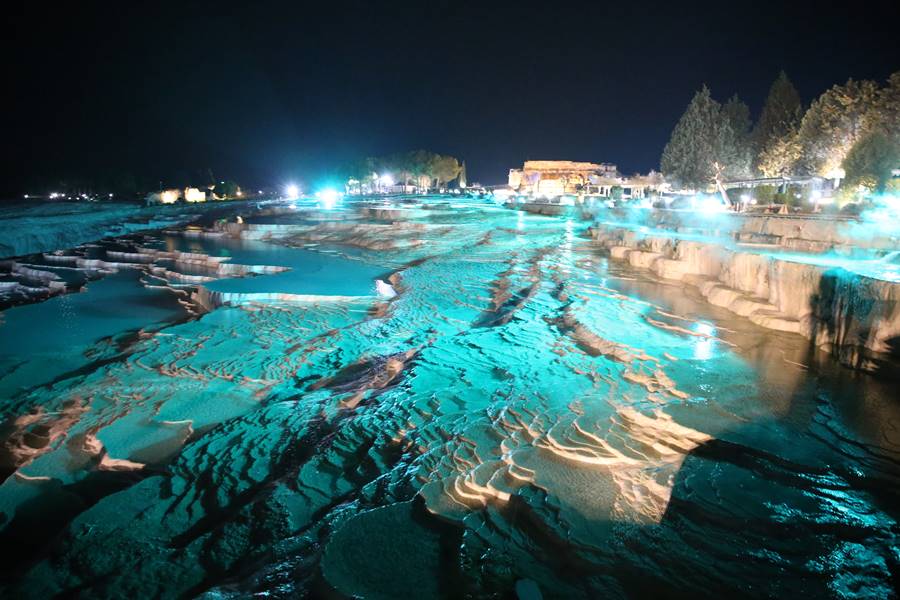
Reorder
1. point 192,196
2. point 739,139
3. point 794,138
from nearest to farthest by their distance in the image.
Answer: point 794,138
point 739,139
point 192,196

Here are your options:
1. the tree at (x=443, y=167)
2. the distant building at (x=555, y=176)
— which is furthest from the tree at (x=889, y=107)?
the tree at (x=443, y=167)

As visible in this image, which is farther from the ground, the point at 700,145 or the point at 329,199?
the point at 700,145

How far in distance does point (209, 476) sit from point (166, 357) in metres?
3.75

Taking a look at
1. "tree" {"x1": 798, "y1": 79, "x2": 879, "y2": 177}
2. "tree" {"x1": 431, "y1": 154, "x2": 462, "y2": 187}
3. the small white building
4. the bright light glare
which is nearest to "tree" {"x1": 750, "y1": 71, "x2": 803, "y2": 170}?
"tree" {"x1": 798, "y1": 79, "x2": 879, "y2": 177}

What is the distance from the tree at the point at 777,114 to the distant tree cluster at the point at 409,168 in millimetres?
49674

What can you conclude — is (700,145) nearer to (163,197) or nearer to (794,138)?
(794,138)

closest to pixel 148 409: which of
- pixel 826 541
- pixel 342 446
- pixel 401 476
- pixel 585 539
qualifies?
pixel 342 446

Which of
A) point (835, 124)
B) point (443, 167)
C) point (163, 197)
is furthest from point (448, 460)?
point (443, 167)

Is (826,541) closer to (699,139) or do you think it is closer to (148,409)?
(148,409)

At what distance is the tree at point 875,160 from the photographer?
740 inches

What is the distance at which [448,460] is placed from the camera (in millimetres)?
4574

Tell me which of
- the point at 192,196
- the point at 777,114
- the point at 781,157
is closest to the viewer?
Answer: the point at 781,157

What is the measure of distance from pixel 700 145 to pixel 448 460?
122 ft

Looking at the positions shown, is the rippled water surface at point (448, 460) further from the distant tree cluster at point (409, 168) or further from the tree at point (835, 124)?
the distant tree cluster at point (409, 168)
